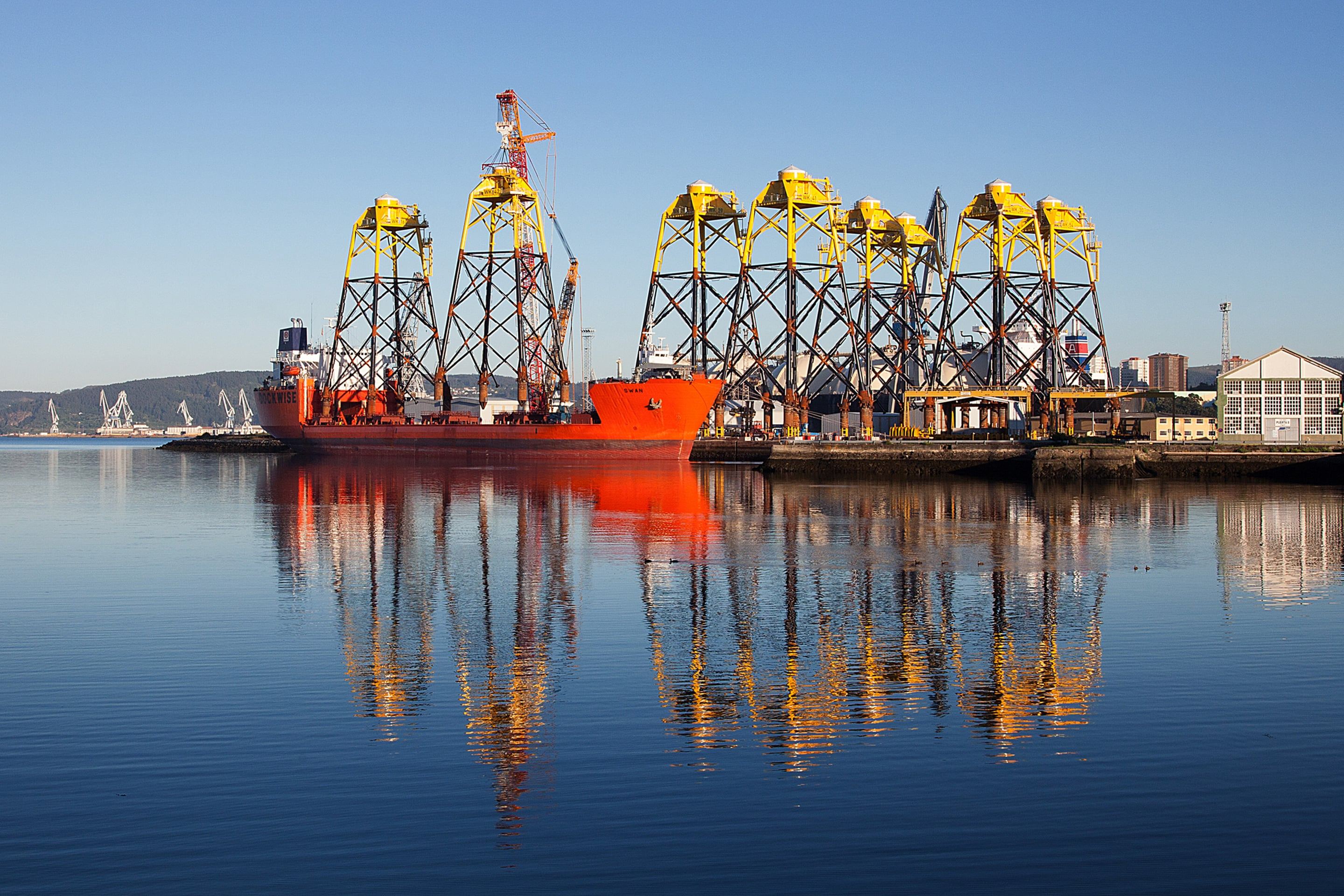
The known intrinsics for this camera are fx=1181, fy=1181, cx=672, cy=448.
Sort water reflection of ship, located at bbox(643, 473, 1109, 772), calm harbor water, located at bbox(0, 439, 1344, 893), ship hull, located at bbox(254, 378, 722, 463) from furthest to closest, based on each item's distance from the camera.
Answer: ship hull, located at bbox(254, 378, 722, 463) → water reflection of ship, located at bbox(643, 473, 1109, 772) → calm harbor water, located at bbox(0, 439, 1344, 893)

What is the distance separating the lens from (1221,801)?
9.57 m

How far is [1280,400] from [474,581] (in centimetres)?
6016

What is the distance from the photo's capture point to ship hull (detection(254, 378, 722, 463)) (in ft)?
249

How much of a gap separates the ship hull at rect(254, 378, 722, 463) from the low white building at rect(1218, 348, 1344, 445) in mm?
31094

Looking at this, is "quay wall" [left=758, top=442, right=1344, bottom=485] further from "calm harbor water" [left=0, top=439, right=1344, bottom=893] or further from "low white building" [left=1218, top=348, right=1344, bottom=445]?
"calm harbor water" [left=0, top=439, right=1344, bottom=893]

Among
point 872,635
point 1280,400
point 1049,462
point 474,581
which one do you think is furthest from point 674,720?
point 1280,400

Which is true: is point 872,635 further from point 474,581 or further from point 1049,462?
point 1049,462

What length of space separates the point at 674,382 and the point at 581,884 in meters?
67.3

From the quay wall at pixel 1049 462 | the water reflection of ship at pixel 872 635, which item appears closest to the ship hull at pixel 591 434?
the quay wall at pixel 1049 462

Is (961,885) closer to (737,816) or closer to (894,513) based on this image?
(737,816)

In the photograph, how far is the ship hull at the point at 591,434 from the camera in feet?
249

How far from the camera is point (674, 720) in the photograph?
12.2 meters

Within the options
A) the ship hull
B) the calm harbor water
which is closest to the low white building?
the ship hull

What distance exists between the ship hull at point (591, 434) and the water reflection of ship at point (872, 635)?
42192 mm
